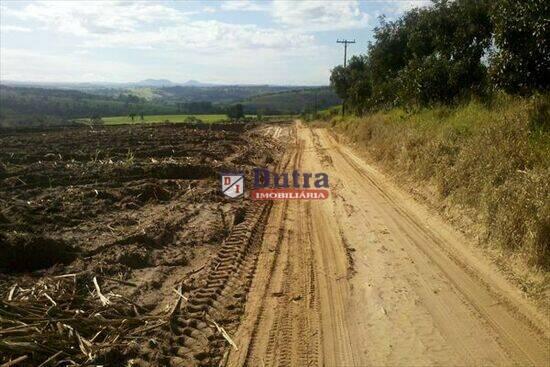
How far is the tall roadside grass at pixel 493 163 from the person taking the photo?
19.6 ft

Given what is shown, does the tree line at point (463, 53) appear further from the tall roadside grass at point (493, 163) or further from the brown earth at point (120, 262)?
the brown earth at point (120, 262)

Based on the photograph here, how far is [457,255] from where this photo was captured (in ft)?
21.6

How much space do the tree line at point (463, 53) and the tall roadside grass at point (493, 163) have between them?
743 millimetres

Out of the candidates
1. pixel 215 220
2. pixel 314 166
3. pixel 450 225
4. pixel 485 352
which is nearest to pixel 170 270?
pixel 215 220

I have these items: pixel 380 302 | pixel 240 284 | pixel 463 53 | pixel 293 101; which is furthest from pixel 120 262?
pixel 293 101

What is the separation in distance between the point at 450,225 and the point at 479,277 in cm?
202

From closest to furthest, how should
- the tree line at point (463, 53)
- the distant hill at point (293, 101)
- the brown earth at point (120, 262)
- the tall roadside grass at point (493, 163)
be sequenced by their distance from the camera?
the brown earth at point (120, 262) < the tall roadside grass at point (493, 163) < the tree line at point (463, 53) < the distant hill at point (293, 101)

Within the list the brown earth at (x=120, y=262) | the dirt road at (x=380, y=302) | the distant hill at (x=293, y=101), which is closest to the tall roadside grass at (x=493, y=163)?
the dirt road at (x=380, y=302)

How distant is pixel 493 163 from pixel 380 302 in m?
3.92

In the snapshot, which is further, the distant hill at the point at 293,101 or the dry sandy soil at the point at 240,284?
the distant hill at the point at 293,101

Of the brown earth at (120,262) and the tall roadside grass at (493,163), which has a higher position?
the tall roadside grass at (493,163)

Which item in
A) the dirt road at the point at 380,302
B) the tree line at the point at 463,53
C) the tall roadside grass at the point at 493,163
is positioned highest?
the tree line at the point at 463,53

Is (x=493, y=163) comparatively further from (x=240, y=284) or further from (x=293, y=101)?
(x=293, y=101)

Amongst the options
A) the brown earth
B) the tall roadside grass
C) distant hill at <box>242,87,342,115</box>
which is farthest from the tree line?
distant hill at <box>242,87,342,115</box>
